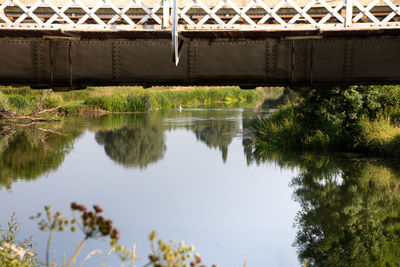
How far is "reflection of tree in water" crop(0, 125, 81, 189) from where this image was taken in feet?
112

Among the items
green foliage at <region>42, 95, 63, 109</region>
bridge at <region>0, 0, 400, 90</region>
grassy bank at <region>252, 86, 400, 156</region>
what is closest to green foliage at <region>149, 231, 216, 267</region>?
bridge at <region>0, 0, 400, 90</region>

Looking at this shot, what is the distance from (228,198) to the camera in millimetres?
30938

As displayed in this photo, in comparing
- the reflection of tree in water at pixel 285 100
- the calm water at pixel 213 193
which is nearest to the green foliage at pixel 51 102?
the calm water at pixel 213 193

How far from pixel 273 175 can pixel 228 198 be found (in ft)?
12.1

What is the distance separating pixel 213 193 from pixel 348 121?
9.47 m

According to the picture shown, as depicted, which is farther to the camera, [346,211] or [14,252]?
[346,211]

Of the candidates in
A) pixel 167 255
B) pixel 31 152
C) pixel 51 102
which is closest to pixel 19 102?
pixel 51 102

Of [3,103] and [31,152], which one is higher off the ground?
[3,103]

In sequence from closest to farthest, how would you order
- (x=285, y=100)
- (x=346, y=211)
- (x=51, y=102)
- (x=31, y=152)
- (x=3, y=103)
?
(x=346, y=211), (x=31, y=152), (x=3, y=103), (x=51, y=102), (x=285, y=100)

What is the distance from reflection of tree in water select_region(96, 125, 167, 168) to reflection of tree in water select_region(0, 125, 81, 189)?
3099 mm

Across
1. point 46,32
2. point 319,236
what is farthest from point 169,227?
point 46,32

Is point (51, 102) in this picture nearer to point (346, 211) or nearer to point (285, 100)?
point (285, 100)

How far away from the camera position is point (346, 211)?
25828 mm

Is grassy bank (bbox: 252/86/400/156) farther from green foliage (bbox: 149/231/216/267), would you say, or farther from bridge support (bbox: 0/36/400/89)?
green foliage (bbox: 149/231/216/267)
